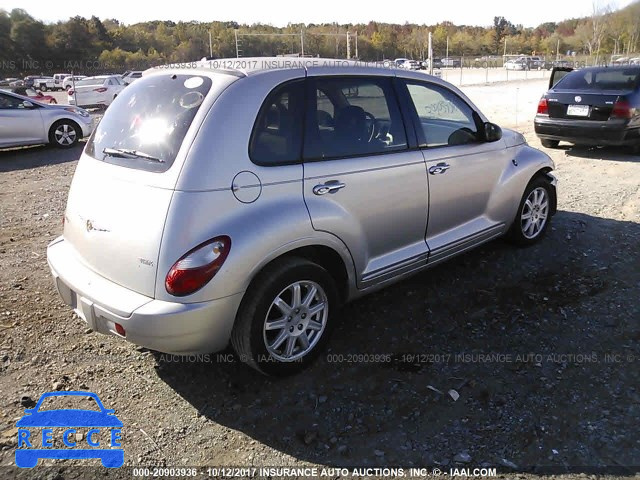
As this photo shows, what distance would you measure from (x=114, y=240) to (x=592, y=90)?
9146 mm

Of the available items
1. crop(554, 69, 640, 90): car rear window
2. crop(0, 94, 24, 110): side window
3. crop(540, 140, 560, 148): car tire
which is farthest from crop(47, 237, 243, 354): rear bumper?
crop(0, 94, 24, 110): side window

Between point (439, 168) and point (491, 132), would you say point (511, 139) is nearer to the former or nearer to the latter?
point (491, 132)

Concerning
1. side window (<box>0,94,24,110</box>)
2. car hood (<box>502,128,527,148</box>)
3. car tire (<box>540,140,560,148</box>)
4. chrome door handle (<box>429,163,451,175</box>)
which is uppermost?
side window (<box>0,94,24,110</box>)

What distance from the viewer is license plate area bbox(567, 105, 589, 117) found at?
9.08 metres

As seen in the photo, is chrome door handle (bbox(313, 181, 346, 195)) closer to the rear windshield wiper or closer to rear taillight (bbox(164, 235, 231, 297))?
rear taillight (bbox(164, 235, 231, 297))

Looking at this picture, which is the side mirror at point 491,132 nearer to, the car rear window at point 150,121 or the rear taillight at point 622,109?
the car rear window at point 150,121

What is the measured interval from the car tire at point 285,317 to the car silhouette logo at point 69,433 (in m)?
0.82

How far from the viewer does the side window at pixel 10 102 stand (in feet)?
37.0

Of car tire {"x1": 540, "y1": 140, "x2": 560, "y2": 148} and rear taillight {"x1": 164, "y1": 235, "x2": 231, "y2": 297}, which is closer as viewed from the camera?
rear taillight {"x1": 164, "y1": 235, "x2": 231, "y2": 297}

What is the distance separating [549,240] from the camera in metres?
5.40

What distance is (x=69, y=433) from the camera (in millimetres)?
2857

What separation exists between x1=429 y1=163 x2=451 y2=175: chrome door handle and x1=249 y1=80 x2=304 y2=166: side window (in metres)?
1.19

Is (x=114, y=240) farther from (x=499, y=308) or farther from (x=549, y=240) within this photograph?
(x=549, y=240)

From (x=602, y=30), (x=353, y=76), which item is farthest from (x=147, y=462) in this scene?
(x=602, y=30)
